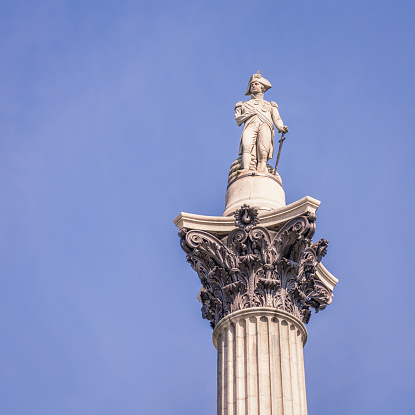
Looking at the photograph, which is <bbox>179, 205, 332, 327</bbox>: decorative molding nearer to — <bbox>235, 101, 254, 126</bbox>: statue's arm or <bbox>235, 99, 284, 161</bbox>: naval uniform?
<bbox>235, 99, 284, 161</bbox>: naval uniform

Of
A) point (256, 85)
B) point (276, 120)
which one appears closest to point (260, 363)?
point (276, 120)

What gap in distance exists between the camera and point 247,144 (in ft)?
98.9

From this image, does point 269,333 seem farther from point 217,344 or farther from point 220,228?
point 220,228

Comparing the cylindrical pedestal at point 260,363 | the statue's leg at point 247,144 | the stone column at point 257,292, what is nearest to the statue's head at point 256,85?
the statue's leg at point 247,144

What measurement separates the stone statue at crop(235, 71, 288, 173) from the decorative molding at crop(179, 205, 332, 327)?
391 cm

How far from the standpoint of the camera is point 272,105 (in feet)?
104

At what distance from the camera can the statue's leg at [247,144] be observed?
29.8m

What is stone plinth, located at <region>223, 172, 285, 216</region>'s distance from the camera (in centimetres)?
2811

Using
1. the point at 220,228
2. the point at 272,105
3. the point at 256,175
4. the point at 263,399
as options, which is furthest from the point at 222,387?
the point at 272,105

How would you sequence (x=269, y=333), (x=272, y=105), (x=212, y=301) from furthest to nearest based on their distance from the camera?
(x=272, y=105) < (x=212, y=301) < (x=269, y=333)

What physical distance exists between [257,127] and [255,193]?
10.3ft

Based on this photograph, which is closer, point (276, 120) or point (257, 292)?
point (257, 292)

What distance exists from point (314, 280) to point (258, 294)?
2.77 m

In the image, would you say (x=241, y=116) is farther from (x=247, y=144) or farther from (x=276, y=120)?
(x=247, y=144)
